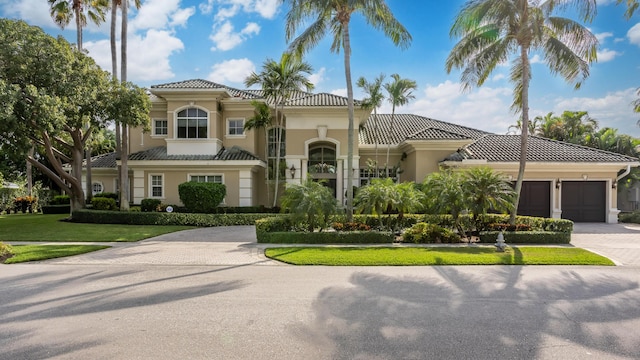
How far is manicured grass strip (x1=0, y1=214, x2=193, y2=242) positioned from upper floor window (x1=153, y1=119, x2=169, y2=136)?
8459mm

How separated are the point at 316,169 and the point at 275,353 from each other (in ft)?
61.0

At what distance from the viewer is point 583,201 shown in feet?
66.7

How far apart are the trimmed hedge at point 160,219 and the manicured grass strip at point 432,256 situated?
Answer: 24.1 feet

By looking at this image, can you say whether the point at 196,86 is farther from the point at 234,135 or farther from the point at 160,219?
the point at 160,219

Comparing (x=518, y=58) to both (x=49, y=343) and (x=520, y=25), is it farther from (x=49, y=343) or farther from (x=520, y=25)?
(x=49, y=343)

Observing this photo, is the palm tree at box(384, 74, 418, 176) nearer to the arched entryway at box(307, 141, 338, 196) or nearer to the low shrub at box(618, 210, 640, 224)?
the arched entryway at box(307, 141, 338, 196)

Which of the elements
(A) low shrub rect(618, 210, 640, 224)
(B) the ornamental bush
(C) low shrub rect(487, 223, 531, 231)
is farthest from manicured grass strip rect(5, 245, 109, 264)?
(A) low shrub rect(618, 210, 640, 224)

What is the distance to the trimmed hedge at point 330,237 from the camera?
41.3ft

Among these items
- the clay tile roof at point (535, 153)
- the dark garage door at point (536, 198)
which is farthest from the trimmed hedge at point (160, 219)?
the dark garage door at point (536, 198)

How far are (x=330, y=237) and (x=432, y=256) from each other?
12.6 ft

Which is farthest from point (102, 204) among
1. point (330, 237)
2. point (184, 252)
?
point (330, 237)

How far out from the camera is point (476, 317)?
18.4 ft

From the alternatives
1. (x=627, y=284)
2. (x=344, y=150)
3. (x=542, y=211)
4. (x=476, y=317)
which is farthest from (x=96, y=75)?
(x=542, y=211)

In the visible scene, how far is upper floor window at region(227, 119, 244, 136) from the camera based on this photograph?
913 inches
